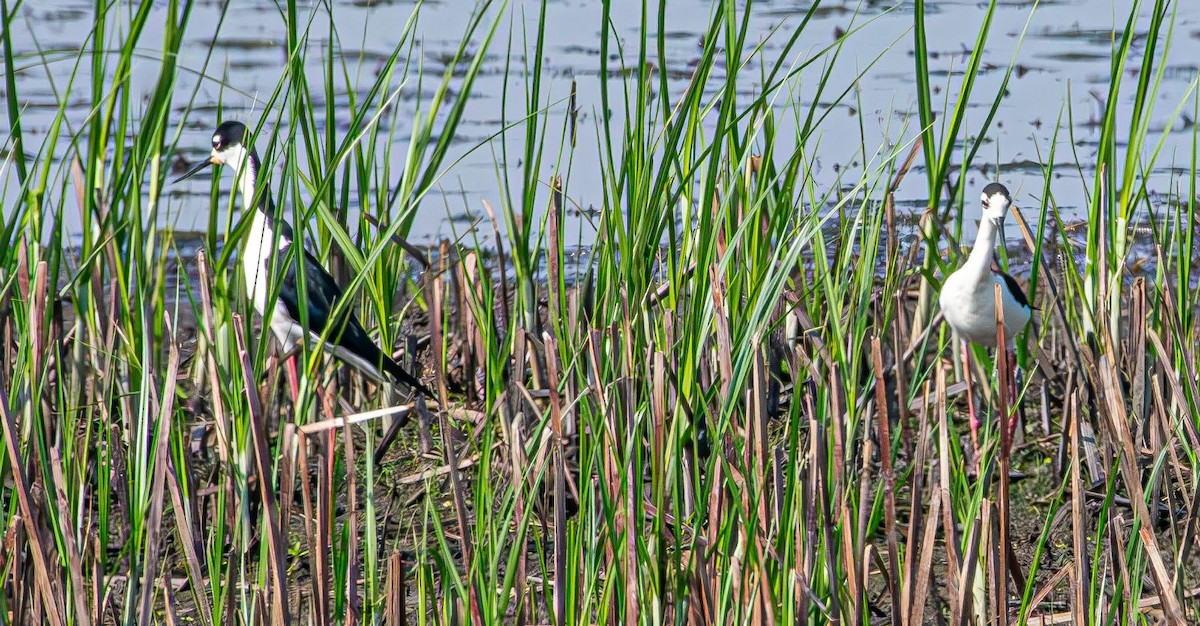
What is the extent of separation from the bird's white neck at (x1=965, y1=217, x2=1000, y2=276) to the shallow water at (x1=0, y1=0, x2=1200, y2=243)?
2072mm

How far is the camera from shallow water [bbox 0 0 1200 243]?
22.0 ft

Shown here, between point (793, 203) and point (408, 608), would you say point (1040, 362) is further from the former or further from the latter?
point (408, 608)

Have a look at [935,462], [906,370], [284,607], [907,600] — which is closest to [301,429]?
[284,607]

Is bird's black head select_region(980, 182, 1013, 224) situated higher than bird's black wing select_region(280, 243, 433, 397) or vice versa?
bird's black head select_region(980, 182, 1013, 224)

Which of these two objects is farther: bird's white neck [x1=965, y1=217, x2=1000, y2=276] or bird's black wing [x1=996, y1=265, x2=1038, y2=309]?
bird's black wing [x1=996, y1=265, x2=1038, y2=309]

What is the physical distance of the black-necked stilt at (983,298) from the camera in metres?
3.73

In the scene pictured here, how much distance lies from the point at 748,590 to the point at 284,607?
69cm

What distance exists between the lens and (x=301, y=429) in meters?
2.08

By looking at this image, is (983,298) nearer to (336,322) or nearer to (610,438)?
(336,322)

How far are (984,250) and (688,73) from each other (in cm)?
423

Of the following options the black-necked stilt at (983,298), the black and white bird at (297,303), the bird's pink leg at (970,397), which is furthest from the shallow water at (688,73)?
the bird's pink leg at (970,397)

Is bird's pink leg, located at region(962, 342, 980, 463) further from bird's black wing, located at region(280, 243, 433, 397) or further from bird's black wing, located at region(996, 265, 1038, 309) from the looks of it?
bird's black wing, located at region(280, 243, 433, 397)

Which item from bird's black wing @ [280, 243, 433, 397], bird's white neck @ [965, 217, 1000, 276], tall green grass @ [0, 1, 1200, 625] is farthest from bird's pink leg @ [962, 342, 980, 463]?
bird's black wing @ [280, 243, 433, 397]

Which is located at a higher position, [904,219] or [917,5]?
[917,5]
